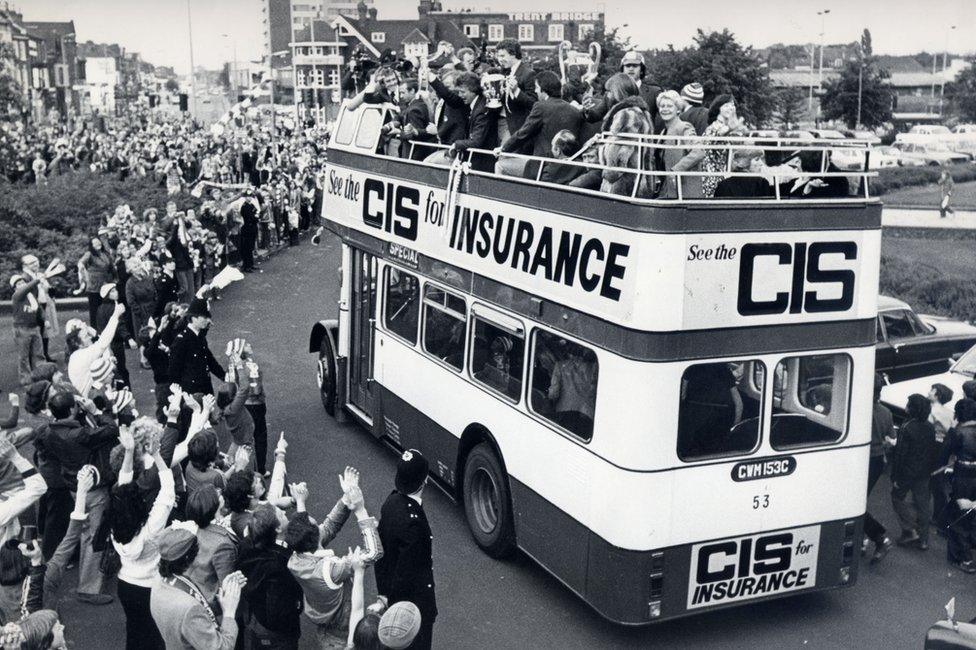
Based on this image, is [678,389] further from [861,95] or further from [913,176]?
[861,95]

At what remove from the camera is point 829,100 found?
208 ft

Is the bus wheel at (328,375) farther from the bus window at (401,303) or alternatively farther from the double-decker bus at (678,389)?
the double-decker bus at (678,389)

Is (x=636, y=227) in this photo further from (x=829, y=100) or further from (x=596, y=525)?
(x=829, y=100)

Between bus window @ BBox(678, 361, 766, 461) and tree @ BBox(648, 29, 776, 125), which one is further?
tree @ BBox(648, 29, 776, 125)

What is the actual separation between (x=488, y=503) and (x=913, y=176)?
3982cm

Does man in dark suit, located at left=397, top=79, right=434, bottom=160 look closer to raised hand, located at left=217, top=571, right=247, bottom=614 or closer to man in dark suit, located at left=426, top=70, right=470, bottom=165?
man in dark suit, located at left=426, top=70, right=470, bottom=165

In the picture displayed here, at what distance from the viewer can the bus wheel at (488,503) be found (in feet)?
30.3

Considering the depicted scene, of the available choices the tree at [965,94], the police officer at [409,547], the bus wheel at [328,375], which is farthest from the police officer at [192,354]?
the tree at [965,94]

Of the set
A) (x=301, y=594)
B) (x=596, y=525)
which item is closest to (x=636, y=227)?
(x=596, y=525)

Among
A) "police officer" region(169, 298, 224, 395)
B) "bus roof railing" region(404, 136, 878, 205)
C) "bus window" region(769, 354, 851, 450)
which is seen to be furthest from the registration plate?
"police officer" region(169, 298, 224, 395)

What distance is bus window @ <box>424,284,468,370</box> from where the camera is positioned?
400 inches

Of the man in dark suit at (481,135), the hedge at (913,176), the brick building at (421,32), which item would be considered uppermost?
the brick building at (421,32)

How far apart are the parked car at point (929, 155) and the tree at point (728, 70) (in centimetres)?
1352

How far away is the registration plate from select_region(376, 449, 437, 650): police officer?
7.20 feet
